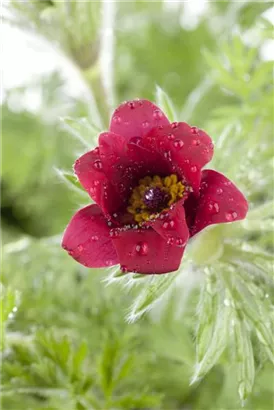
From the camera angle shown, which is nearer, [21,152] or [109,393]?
[109,393]

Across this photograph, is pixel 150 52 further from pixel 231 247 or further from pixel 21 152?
pixel 231 247

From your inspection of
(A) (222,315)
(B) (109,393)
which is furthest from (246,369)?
(B) (109,393)

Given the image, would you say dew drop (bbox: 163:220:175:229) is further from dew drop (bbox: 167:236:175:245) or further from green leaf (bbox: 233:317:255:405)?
green leaf (bbox: 233:317:255:405)

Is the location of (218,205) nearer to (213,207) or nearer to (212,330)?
(213,207)

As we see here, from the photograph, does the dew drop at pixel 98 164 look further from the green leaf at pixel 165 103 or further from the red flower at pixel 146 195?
the green leaf at pixel 165 103

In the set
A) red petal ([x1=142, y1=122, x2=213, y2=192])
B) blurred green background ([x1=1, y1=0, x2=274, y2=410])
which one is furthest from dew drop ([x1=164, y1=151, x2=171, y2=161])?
blurred green background ([x1=1, y1=0, x2=274, y2=410])

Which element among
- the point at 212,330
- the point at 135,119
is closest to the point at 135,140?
the point at 135,119

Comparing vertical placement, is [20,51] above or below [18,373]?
above
